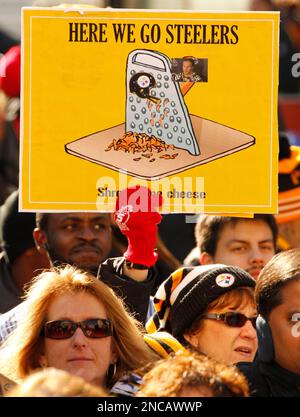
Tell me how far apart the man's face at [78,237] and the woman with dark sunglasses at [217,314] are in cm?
89

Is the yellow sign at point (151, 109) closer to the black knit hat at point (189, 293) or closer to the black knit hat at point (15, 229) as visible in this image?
the black knit hat at point (189, 293)

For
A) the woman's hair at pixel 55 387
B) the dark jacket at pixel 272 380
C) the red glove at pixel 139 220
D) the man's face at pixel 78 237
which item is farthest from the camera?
the man's face at pixel 78 237

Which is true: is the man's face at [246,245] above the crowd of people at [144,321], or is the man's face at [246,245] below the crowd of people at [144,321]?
above

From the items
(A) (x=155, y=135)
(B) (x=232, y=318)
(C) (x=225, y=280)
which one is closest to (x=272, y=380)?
(B) (x=232, y=318)

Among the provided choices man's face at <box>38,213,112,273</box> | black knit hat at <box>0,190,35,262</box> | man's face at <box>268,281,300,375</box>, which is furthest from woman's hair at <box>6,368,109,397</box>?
black knit hat at <box>0,190,35,262</box>

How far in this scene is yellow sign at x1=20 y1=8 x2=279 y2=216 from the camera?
16.5 feet

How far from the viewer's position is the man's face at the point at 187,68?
5.05 meters

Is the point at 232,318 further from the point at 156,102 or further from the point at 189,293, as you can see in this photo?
the point at 156,102

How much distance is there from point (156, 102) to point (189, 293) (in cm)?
68

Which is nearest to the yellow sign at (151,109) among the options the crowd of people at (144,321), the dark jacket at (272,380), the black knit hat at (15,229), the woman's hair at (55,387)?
the crowd of people at (144,321)

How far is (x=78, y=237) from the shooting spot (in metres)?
6.17

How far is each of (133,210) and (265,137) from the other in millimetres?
506

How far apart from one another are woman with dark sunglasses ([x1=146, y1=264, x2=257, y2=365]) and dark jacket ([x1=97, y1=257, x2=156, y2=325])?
114 mm
